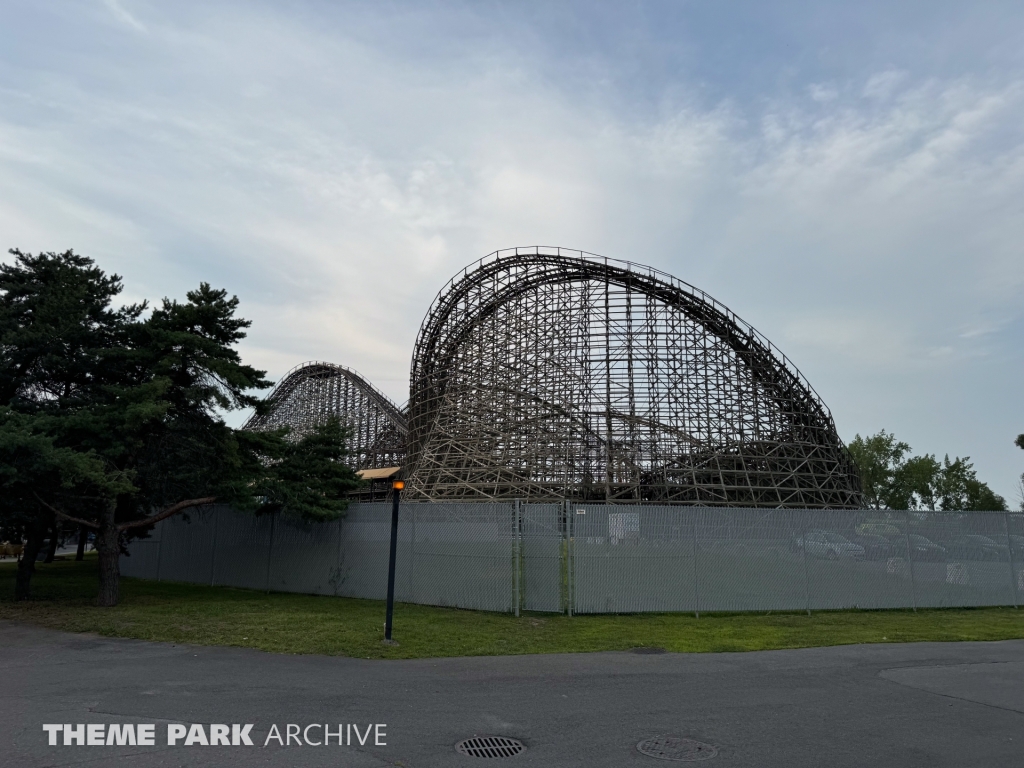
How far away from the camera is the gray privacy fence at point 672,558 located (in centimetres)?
1350

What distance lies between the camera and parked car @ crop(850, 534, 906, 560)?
48.6 ft

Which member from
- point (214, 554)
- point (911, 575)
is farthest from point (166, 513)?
point (911, 575)

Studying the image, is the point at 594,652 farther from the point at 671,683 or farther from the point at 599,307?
the point at 599,307

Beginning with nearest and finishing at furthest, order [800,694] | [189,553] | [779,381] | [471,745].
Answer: [471,745]
[800,694]
[189,553]
[779,381]

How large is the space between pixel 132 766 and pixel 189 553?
1750 centimetres

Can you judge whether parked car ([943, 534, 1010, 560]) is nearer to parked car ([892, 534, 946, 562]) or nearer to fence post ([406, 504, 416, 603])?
parked car ([892, 534, 946, 562])

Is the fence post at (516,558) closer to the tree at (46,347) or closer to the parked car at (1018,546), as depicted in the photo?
the tree at (46,347)

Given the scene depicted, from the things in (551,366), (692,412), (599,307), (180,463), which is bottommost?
(180,463)

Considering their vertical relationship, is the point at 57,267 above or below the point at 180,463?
above

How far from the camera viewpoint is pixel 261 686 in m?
7.76

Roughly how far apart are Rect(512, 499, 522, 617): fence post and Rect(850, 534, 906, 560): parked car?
7.02 metres

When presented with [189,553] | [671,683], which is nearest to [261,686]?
[671,683]

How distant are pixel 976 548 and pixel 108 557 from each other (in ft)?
61.3

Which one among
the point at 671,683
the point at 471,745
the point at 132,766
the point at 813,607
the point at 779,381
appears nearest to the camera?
the point at 132,766
